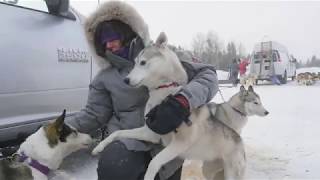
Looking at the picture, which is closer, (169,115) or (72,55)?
(169,115)

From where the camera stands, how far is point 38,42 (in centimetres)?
346

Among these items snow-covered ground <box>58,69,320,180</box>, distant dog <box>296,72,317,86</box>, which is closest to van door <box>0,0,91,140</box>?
snow-covered ground <box>58,69,320,180</box>

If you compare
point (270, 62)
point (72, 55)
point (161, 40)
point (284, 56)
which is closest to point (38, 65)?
point (72, 55)

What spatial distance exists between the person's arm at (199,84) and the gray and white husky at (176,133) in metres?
0.09

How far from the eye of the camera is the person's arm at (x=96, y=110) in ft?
10.2

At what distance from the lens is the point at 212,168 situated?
3.18m

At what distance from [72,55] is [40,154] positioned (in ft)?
3.99

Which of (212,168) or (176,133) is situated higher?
(176,133)

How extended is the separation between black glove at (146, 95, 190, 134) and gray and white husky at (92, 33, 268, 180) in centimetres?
12

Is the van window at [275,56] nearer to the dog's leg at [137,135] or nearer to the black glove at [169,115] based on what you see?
the dog's leg at [137,135]

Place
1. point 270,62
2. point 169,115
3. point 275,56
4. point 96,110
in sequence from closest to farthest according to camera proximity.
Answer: point 169,115 < point 96,110 < point 270,62 < point 275,56

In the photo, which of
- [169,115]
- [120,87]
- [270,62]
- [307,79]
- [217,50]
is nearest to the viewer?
[169,115]

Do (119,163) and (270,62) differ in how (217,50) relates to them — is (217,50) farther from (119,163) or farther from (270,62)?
(119,163)

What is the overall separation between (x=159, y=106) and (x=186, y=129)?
0.24 metres
